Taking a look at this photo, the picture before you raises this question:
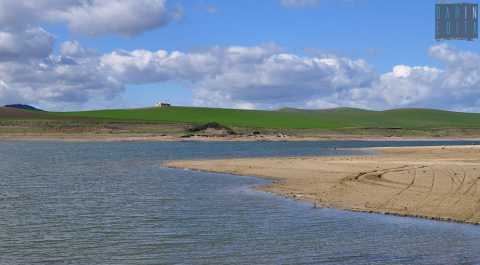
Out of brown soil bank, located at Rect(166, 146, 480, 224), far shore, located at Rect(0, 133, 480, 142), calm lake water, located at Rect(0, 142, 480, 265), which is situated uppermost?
far shore, located at Rect(0, 133, 480, 142)

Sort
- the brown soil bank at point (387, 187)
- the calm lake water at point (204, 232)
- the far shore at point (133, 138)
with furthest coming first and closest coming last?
the far shore at point (133, 138) → the brown soil bank at point (387, 187) → the calm lake water at point (204, 232)

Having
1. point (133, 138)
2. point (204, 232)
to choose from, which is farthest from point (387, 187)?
point (133, 138)

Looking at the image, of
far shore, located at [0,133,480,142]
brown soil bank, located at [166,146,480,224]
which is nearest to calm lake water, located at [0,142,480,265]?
brown soil bank, located at [166,146,480,224]

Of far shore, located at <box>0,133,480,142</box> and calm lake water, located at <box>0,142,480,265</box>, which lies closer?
calm lake water, located at <box>0,142,480,265</box>

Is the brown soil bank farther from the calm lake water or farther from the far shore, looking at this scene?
the far shore

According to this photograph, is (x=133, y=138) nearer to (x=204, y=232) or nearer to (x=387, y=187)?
(x=387, y=187)

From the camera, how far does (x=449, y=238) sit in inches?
870

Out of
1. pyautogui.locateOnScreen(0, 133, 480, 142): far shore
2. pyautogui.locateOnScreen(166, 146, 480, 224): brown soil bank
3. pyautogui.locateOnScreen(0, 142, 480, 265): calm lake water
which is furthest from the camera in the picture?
pyautogui.locateOnScreen(0, 133, 480, 142): far shore

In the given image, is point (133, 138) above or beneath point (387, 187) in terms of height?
above

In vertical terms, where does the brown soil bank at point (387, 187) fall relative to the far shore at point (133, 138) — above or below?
below

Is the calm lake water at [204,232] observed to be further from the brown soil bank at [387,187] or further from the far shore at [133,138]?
the far shore at [133,138]

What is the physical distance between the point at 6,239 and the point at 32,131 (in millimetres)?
127604

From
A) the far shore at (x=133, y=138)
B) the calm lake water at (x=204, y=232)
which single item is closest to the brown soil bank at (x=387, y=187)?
the calm lake water at (x=204, y=232)

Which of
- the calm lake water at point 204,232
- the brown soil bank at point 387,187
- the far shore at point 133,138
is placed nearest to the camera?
the calm lake water at point 204,232
